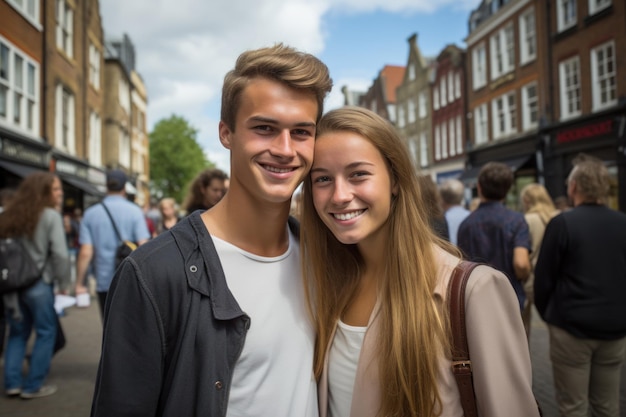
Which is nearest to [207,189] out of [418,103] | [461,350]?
[461,350]

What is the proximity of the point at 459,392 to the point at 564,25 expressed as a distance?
19780mm

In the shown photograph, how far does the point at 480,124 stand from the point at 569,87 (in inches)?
287

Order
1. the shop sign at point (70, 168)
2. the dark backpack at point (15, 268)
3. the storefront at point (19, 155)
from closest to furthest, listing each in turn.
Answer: the dark backpack at point (15, 268), the storefront at point (19, 155), the shop sign at point (70, 168)

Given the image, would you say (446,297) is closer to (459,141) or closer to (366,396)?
(366,396)

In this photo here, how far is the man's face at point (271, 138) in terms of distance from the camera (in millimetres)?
1644

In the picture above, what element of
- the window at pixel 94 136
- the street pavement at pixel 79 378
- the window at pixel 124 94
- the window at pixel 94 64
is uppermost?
the window at pixel 124 94

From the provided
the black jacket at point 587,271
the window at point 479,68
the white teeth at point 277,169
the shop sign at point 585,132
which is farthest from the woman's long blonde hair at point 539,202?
the window at point 479,68

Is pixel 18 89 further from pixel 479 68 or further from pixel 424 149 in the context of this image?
pixel 424 149

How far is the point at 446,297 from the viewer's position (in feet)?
5.17

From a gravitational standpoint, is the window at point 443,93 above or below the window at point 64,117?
above

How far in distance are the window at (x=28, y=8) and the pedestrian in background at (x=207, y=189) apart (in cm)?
213

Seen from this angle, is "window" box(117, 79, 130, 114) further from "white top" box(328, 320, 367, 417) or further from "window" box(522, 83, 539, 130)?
"white top" box(328, 320, 367, 417)

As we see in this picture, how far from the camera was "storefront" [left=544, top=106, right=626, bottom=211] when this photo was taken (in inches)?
569

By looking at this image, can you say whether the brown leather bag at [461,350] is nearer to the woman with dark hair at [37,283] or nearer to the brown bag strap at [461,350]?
the brown bag strap at [461,350]
